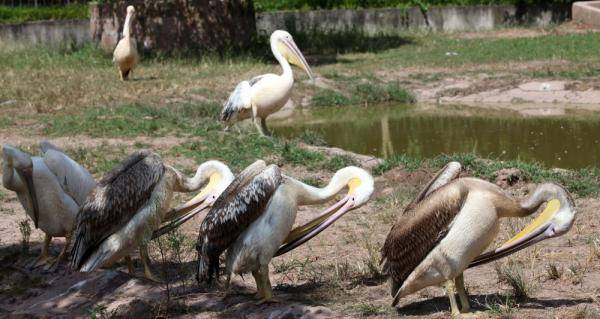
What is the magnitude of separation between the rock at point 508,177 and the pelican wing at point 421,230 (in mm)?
3549

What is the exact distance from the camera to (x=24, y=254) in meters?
6.88

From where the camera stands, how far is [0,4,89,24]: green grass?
2380 centimetres

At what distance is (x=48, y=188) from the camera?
6656 millimetres

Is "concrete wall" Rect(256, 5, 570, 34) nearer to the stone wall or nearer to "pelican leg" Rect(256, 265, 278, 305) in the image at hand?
the stone wall

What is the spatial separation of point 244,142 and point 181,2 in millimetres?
8493

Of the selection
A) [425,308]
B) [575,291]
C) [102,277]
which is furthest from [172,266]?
[575,291]

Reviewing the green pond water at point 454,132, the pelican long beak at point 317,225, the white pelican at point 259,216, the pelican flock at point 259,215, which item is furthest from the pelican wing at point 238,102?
the white pelican at point 259,216

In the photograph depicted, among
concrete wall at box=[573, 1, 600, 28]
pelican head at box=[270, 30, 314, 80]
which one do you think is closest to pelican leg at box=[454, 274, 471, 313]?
pelican head at box=[270, 30, 314, 80]

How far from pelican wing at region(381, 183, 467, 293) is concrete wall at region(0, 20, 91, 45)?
17866 mm

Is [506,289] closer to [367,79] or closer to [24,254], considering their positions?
[24,254]

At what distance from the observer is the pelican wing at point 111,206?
595 cm

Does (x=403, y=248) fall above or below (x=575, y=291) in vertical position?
above

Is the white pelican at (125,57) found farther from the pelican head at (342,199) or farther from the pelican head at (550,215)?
the pelican head at (550,215)

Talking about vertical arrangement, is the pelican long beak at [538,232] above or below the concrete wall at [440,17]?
above
